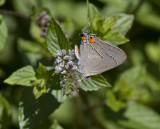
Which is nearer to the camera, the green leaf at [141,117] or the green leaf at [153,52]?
the green leaf at [141,117]

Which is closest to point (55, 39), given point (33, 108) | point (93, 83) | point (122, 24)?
point (93, 83)

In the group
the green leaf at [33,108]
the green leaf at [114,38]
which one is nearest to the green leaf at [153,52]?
the green leaf at [114,38]

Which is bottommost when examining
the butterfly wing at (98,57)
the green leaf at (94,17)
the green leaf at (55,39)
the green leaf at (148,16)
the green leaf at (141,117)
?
the green leaf at (141,117)

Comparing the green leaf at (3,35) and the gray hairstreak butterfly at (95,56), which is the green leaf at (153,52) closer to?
the gray hairstreak butterfly at (95,56)

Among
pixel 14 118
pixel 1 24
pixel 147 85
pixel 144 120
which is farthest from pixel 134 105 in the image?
pixel 1 24

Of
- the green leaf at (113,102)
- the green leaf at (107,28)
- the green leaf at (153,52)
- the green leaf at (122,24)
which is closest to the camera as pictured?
the green leaf at (107,28)

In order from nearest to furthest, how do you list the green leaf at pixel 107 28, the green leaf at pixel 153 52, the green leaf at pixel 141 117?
1. the green leaf at pixel 107 28
2. the green leaf at pixel 141 117
3. the green leaf at pixel 153 52

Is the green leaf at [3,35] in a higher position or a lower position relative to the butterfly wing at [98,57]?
higher

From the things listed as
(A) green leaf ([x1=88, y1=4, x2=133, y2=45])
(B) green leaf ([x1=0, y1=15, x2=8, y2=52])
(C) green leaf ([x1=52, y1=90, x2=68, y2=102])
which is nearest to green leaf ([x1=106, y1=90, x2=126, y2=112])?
(C) green leaf ([x1=52, y1=90, x2=68, y2=102])

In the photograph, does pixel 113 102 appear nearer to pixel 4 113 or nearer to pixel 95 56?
pixel 95 56
